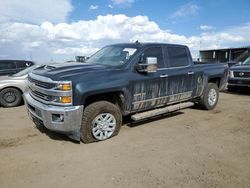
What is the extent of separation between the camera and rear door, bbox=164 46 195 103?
5773 millimetres

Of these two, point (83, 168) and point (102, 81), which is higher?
point (102, 81)

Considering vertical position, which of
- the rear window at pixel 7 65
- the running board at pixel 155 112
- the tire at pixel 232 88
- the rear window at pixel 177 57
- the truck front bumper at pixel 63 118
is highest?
the rear window at pixel 177 57

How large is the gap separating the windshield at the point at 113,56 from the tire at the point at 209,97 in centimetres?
290

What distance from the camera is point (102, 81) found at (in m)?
4.46

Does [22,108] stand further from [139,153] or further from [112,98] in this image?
[139,153]

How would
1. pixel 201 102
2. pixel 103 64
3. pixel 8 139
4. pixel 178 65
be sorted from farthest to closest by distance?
pixel 201 102, pixel 178 65, pixel 103 64, pixel 8 139

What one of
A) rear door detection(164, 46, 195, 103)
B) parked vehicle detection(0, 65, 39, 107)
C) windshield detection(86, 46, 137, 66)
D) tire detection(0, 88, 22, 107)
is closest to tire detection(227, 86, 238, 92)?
rear door detection(164, 46, 195, 103)

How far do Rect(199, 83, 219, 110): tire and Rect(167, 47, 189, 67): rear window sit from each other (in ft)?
3.98

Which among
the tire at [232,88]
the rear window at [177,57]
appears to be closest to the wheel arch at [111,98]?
the rear window at [177,57]

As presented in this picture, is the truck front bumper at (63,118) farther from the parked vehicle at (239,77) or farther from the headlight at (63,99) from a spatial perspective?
the parked vehicle at (239,77)

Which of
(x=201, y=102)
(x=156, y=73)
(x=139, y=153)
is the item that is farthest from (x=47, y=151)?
(x=201, y=102)

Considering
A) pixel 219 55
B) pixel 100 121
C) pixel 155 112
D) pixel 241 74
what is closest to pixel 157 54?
pixel 155 112

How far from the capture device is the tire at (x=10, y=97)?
7883 millimetres

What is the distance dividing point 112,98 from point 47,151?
160 cm
